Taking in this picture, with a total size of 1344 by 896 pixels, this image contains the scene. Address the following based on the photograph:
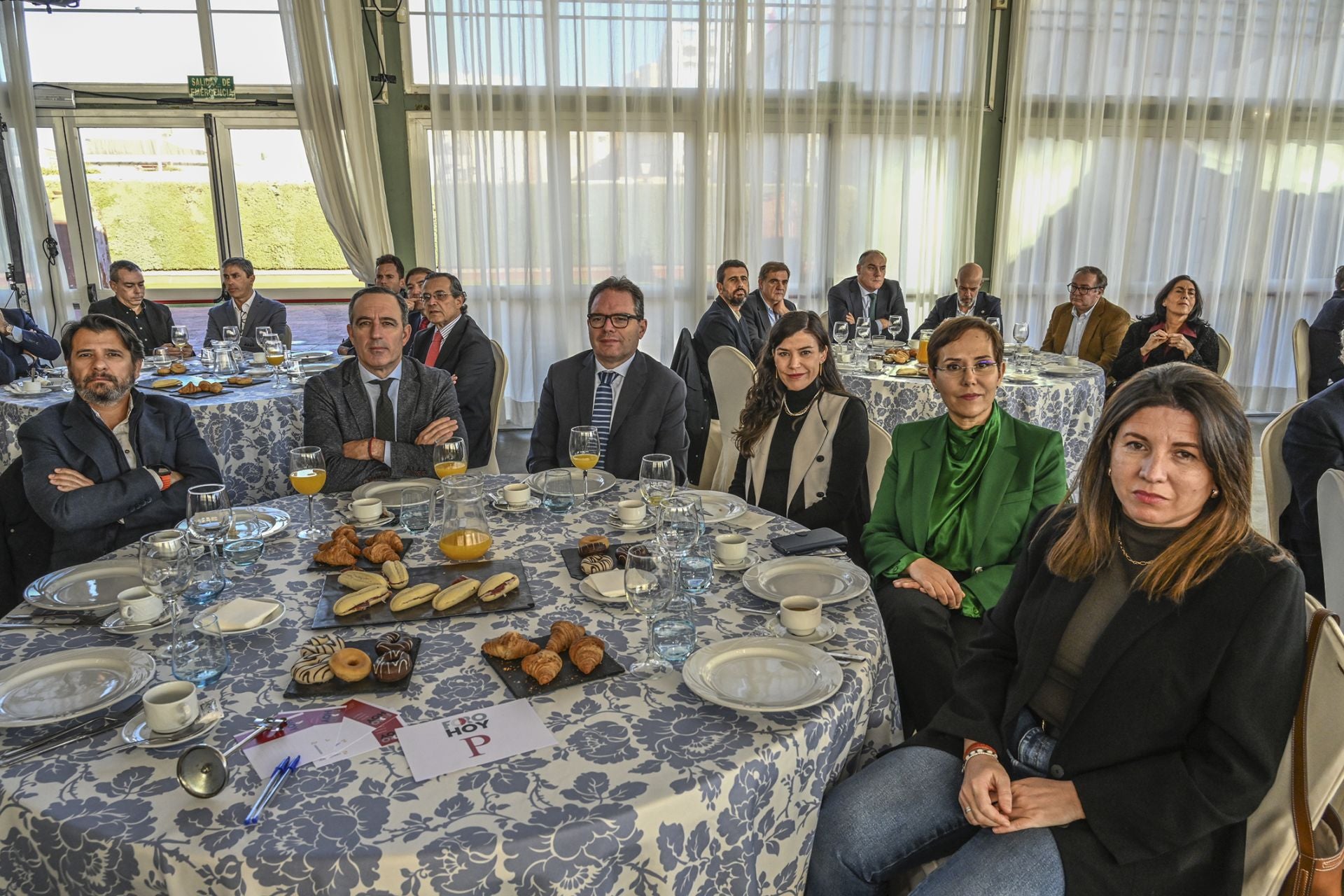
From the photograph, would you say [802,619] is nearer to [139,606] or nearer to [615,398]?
[139,606]

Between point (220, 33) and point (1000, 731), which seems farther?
point (220, 33)

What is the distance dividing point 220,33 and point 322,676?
7216 millimetres

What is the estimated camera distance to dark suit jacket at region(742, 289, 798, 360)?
5.79 meters

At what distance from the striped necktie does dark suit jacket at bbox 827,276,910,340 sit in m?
3.47

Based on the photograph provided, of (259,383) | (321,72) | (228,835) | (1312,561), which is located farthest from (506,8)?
(228,835)

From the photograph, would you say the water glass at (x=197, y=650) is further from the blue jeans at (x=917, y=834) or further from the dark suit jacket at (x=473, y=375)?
the dark suit jacket at (x=473, y=375)

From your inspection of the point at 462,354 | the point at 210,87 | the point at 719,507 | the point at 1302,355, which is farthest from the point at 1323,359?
the point at 210,87

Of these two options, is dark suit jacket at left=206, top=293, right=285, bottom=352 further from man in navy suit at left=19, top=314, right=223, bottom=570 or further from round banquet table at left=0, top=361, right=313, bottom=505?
man in navy suit at left=19, top=314, right=223, bottom=570

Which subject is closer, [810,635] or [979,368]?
[810,635]

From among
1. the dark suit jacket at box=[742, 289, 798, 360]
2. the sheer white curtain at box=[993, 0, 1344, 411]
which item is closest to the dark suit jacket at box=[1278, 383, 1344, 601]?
the dark suit jacket at box=[742, 289, 798, 360]

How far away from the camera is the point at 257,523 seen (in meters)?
2.22

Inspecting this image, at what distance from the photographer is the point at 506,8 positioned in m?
6.72

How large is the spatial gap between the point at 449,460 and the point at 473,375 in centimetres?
213

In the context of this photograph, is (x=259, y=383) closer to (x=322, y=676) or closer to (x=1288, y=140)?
(x=322, y=676)
